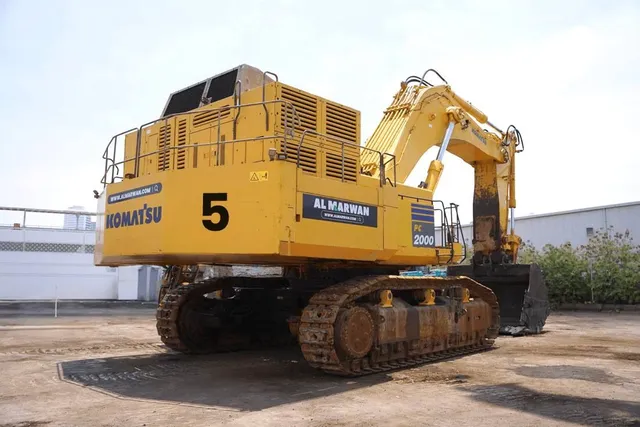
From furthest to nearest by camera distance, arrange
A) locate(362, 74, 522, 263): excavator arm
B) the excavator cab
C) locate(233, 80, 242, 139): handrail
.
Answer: the excavator cab
locate(362, 74, 522, 263): excavator arm
locate(233, 80, 242, 139): handrail

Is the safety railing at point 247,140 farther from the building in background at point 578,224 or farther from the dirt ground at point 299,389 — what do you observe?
the building in background at point 578,224

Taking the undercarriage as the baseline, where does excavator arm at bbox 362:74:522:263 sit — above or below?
above

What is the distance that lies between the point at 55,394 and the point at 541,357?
24.4 feet

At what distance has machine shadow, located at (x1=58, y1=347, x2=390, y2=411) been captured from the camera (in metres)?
6.46

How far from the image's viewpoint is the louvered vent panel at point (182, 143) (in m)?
8.26

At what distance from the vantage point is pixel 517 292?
1360 centimetres

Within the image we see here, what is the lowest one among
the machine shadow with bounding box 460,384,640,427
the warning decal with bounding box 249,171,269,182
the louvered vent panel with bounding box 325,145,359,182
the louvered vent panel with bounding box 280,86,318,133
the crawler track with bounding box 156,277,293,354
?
the machine shadow with bounding box 460,384,640,427

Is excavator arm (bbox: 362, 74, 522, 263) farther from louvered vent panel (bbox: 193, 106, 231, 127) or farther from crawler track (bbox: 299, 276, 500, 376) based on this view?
louvered vent panel (bbox: 193, 106, 231, 127)

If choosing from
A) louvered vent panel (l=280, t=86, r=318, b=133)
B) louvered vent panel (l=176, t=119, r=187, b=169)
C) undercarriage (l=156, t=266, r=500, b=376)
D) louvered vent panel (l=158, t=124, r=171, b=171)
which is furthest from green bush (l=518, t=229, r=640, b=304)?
louvered vent panel (l=158, t=124, r=171, b=171)

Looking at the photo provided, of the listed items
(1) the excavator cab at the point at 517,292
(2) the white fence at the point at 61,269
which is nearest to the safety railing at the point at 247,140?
(1) the excavator cab at the point at 517,292

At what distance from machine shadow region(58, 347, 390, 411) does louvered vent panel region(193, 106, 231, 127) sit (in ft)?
11.8

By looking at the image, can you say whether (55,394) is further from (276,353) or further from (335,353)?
(276,353)

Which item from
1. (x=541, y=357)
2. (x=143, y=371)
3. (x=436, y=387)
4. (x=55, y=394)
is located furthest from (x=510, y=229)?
(x=55, y=394)

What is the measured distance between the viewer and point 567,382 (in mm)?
7273
